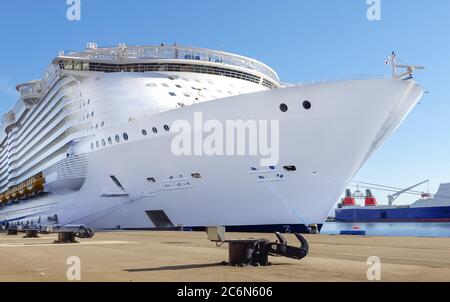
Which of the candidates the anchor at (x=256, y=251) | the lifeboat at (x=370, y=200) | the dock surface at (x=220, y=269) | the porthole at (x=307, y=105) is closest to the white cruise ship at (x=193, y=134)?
the porthole at (x=307, y=105)

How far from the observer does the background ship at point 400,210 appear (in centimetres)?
9450

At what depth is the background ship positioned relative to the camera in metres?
94.5

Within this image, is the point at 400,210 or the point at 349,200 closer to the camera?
the point at 400,210

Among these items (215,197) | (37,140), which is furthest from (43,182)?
(215,197)

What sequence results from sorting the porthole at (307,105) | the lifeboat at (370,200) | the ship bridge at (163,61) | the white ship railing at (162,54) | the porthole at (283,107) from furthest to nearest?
1. the lifeboat at (370,200)
2. the white ship railing at (162,54)
3. the ship bridge at (163,61)
4. the porthole at (283,107)
5. the porthole at (307,105)

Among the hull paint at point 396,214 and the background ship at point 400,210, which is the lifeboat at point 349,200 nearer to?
the background ship at point 400,210

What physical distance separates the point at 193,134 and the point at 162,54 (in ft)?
61.5

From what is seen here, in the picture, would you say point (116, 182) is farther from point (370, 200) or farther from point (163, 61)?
point (370, 200)

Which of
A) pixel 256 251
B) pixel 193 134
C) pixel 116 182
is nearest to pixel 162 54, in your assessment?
pixel 116 182

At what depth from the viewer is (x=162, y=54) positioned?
139ft

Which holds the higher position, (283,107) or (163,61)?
(163,61)

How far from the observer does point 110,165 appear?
102 feet

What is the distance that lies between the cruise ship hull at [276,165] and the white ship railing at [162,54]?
14096mm
